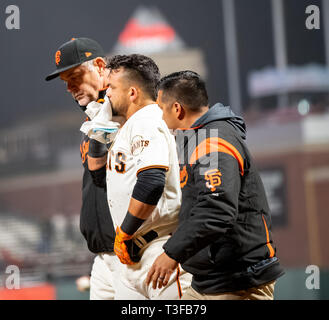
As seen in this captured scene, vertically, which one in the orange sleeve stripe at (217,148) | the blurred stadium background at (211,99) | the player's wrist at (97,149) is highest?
the blurred stadium background at (211,99)

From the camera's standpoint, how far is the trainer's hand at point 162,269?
226 centimetres

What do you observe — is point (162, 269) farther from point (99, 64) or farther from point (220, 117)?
point (99, 64)

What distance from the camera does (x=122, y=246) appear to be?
2549 mm

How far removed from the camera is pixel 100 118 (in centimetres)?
267

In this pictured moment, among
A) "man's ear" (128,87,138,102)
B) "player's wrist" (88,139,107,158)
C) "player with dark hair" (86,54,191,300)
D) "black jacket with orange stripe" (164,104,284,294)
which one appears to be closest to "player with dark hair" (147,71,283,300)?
"black jacket with orange stripe" (164,104,284,294)

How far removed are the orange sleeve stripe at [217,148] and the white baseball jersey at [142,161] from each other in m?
0.23

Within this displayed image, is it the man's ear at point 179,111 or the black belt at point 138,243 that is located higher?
the man's ear at point 179,111

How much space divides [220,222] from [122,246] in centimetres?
58

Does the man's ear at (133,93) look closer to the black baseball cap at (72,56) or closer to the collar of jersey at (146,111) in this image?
the collar of jersey at (146,111)

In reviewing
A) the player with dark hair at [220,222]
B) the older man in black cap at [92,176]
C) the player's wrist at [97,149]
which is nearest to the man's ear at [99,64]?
the older man in black cap at [92,176]

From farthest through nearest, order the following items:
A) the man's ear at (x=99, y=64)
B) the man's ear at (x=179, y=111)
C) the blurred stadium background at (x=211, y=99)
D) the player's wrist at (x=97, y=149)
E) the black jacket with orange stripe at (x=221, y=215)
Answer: the blurred stadium background at (x=211, y=99), the man's ear at (x=99, y=64), the player's wrist at (x=97, y=149), the man's ear at (x=179, y=111), the black jacket with orange stripe at (x=221, y=215)

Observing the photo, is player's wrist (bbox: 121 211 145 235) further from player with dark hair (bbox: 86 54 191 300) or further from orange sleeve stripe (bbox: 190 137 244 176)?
orange sleeve stripe (bbox: 190 137 244 176)

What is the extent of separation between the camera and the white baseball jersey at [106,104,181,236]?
2.50m

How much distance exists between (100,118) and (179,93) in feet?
1.33
